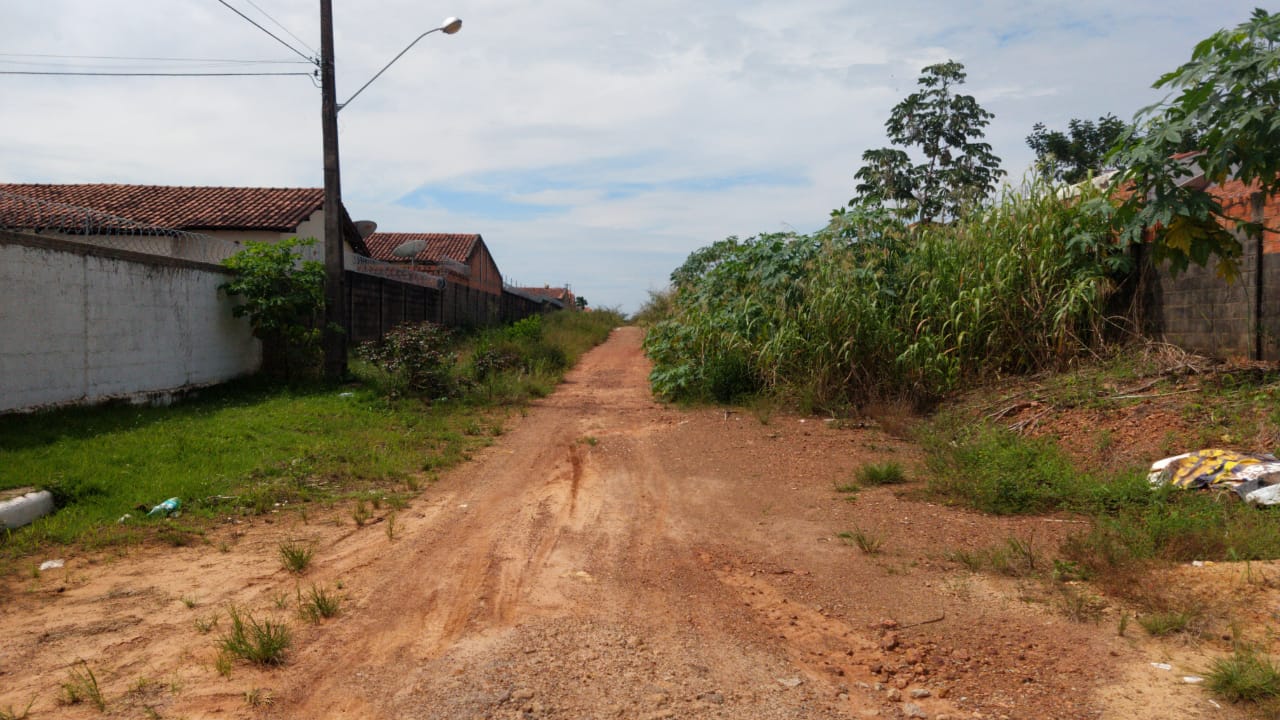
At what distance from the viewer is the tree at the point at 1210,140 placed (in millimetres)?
6230

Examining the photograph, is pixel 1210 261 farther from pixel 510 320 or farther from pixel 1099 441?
pixel 510 320

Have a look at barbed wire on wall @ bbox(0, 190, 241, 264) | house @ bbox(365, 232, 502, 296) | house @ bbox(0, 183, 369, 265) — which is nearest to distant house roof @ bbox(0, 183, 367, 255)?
house @ bbox(0, 183, 369, 265)

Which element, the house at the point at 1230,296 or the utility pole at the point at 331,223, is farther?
the utility pole at the point at 331,223

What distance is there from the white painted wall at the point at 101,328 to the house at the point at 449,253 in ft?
61.0

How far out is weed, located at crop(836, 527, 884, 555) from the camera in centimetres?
502

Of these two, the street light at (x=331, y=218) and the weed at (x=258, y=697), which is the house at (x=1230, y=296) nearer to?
the weed at (x=258, y=697)

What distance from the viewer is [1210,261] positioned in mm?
8664

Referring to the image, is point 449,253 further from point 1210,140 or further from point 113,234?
point 1210,140

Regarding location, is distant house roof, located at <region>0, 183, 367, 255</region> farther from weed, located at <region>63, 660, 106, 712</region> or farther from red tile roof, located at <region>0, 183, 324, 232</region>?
weed, located at <region>63, 660, 106, 712</region>

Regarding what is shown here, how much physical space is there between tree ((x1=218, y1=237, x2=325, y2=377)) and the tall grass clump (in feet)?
19.9

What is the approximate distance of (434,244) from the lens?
36750 mm

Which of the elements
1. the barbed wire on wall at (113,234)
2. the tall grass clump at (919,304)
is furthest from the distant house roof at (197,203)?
the tall grass clump at (919,304)

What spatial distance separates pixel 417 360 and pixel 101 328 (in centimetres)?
365

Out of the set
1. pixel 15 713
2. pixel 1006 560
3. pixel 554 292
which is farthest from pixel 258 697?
pixel 554 292
